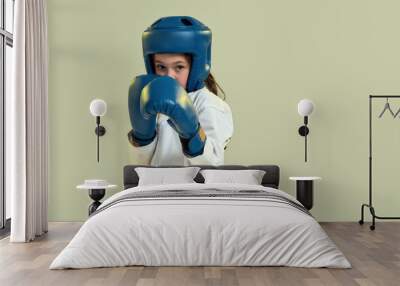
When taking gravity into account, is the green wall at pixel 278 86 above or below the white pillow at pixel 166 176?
above

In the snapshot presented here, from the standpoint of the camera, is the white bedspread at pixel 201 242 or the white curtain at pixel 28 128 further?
the white curtain at pixel 28 128

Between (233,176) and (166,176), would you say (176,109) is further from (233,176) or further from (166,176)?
(233,176)

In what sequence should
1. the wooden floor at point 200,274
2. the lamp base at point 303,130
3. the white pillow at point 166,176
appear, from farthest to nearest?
the lamp base at point 303,130, the white pillow at point 166,176, the wooden floor at point 200,274

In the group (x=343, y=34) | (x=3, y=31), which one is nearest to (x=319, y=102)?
(x=343, y=34)

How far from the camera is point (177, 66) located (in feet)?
22.0

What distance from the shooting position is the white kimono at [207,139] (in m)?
6.82

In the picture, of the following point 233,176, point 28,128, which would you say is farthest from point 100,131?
point 233,176

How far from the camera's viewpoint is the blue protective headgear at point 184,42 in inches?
265

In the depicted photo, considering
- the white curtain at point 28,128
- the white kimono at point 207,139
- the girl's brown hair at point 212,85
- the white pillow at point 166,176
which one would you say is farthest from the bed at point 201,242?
the girl's brown hair at point 212,85

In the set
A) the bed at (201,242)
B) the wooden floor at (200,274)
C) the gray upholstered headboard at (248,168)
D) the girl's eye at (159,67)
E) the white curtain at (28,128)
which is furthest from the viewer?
the gray upholstered headboard at (248,168)

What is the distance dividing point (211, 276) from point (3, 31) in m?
3.81

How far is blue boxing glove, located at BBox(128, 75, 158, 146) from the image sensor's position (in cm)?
688

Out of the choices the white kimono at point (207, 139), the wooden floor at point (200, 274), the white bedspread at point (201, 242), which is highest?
the white kimono at point (207, 139)

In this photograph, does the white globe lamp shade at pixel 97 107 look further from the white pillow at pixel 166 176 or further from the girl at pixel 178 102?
the white pillow at pixel 166 176
